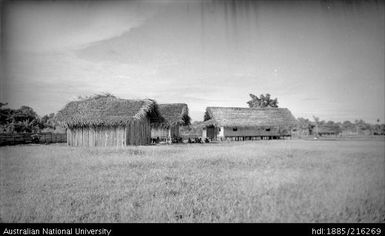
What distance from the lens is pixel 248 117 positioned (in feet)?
94.1

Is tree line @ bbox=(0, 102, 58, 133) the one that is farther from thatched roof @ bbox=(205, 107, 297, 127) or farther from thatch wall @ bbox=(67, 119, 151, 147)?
thatched roof @ bbox=(205, 107, 297, 127)

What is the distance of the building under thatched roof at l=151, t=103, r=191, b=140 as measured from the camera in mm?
24062

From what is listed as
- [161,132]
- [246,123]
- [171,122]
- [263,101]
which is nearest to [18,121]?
[161,132]

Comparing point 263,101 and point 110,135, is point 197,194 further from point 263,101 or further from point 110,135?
point 263,101

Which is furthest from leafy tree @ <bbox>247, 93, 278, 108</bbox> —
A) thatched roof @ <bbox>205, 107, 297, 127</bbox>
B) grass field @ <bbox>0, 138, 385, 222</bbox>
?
grass field @ <bbox>0, 138, 385, 222</bbox>

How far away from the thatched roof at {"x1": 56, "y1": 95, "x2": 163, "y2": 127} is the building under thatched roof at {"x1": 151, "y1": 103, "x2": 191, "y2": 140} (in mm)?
3840

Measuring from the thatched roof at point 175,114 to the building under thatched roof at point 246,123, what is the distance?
11.0ft

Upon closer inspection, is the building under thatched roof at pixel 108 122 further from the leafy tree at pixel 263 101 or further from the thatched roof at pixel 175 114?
the leafy tree at pixel 263 101

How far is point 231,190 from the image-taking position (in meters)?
5.29

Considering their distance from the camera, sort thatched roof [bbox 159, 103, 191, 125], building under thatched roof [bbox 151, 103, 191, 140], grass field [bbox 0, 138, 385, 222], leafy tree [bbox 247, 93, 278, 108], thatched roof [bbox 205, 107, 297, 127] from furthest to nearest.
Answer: leafy tree [bbox 247, 93, 278, 108], thatched roof [bbox 205, 107, 297, 127], thatched roof [bbox 159, 103, 191, 125], building under thatched roof [bbox 151, 103, 191, 140], grass field [bbox 0, 138, 385, 222]

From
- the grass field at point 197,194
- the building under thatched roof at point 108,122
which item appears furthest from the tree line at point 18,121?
the grass field at point 197,194

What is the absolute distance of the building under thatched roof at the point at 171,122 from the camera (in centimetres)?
2406

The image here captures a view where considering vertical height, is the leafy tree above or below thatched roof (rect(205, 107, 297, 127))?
above
